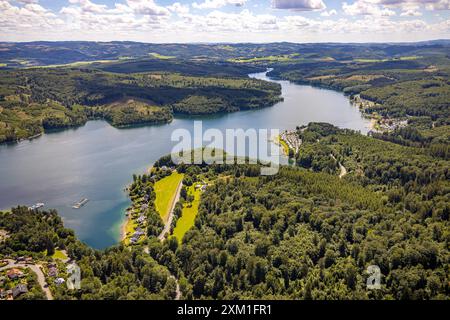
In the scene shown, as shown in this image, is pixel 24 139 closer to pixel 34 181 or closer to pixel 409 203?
pixel 34 181

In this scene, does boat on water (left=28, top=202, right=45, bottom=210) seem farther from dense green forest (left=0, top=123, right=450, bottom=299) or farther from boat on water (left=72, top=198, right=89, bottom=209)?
boat on water (left=72, top=198, right=89, bottom=209)

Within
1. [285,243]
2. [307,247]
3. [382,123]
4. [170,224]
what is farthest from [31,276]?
[382,123]

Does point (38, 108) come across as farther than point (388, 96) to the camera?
No

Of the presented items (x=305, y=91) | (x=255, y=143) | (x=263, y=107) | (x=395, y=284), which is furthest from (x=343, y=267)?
(x=305, y=91)

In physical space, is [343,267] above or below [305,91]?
below

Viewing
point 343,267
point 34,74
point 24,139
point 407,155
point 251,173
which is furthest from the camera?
point 34,74

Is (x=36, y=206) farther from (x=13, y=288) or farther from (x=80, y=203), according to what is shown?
(x=13, y=288)
